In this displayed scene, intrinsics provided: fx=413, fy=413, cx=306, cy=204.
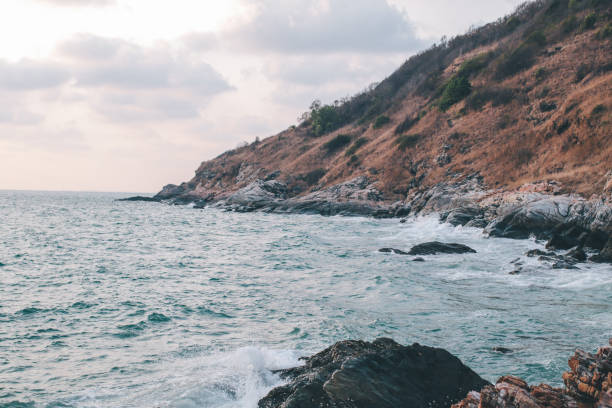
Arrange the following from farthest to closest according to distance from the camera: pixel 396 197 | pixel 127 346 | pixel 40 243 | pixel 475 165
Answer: pixel 396 197 < pixel 475 165 < pixel 40 243 < pixel 127 346

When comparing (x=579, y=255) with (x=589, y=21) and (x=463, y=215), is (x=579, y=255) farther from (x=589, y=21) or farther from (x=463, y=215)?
(x=589, y=21)

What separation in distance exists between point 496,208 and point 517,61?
32.1m

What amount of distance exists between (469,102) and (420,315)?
5088 cm

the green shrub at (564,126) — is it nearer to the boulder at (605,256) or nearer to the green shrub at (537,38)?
the boulder at (605,256)

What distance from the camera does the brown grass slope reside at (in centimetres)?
3772

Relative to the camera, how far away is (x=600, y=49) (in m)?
49.2

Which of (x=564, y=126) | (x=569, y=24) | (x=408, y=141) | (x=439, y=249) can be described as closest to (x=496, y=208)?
(x=564, y=126)

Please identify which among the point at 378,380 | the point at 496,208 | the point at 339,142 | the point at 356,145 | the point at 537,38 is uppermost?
the point at 537,38

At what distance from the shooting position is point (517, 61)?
57688mm

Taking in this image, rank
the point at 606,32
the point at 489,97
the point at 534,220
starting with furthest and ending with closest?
→ the point at 489,97 → the point at 606,32 → the point at 534,220

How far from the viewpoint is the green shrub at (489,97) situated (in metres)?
53.3

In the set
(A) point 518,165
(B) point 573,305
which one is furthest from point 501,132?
(B) point 573,305

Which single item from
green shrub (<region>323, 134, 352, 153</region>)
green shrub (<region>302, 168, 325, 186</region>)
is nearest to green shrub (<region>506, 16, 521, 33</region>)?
green shrub (<region>323, 134, 352, 153</region>)

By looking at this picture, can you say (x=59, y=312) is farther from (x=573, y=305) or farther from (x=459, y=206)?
(x=459, y=206)
